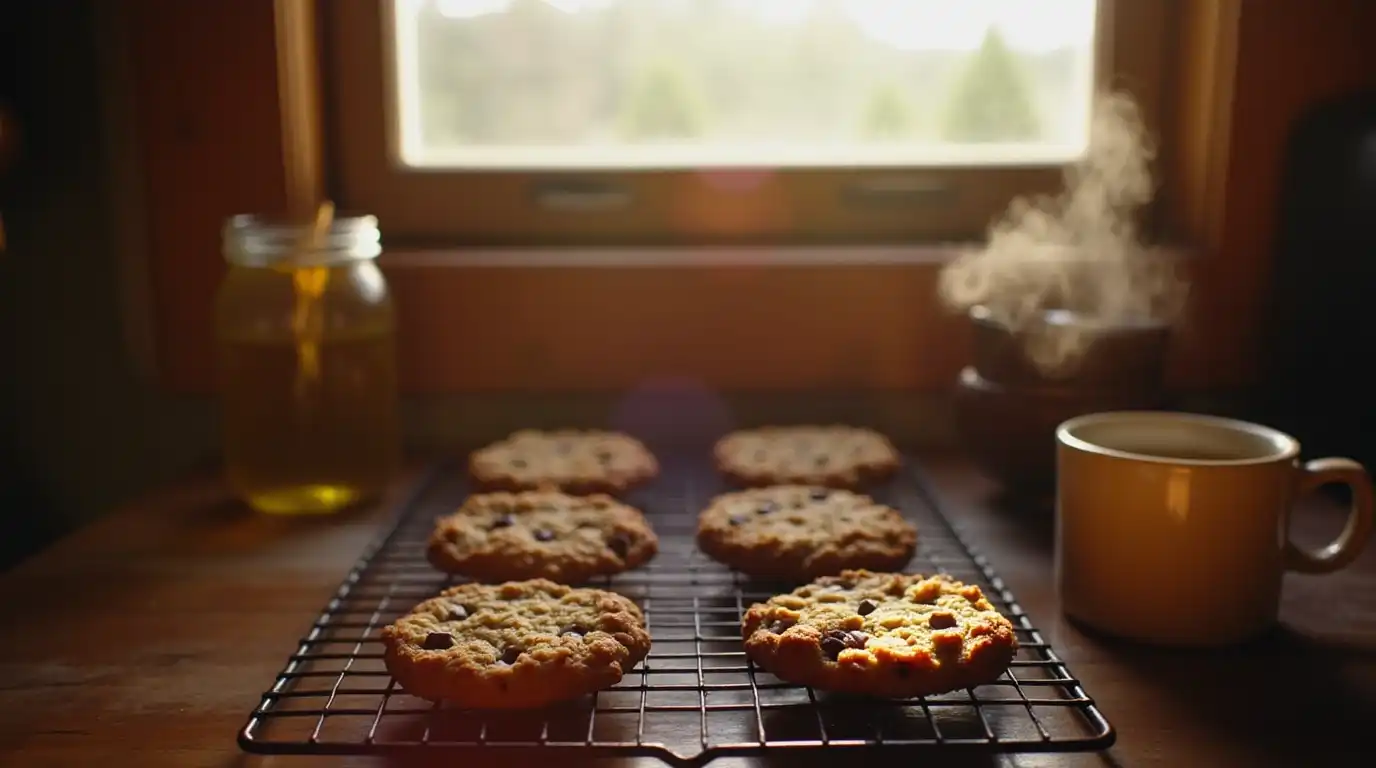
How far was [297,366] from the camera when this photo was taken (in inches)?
47.6

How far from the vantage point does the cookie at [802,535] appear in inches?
38.6

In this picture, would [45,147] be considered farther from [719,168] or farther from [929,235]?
[929,235]

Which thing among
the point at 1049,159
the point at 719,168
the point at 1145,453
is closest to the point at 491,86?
the point at 719,168

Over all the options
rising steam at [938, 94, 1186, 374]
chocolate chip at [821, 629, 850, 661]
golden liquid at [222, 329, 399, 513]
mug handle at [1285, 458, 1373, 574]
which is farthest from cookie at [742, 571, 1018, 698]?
golden liquid at [222, 329, 399, 513]

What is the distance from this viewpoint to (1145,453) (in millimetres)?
1014

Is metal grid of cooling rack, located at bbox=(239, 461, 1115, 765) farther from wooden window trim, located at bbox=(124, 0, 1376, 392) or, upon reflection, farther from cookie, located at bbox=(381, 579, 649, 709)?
wooden window trim, located at bbox=(124, 0, 1376, 392)

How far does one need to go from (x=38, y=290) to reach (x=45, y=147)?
0.58ft

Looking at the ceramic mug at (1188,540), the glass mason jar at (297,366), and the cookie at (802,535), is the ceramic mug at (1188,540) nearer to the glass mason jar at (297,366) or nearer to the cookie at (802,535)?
the cookie at (802,535)

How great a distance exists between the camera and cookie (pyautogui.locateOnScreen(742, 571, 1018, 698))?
74cm

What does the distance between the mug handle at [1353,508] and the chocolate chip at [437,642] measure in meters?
0.64

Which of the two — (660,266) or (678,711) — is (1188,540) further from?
(660,266)

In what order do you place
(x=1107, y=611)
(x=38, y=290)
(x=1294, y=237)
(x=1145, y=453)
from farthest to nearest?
(x=38, y=290)
(x=1294, y=237)
(x=1145, y=453)
(x=1107, y=611)

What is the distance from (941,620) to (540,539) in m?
0.37

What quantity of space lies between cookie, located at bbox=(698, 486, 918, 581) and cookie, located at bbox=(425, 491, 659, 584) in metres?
0.08
